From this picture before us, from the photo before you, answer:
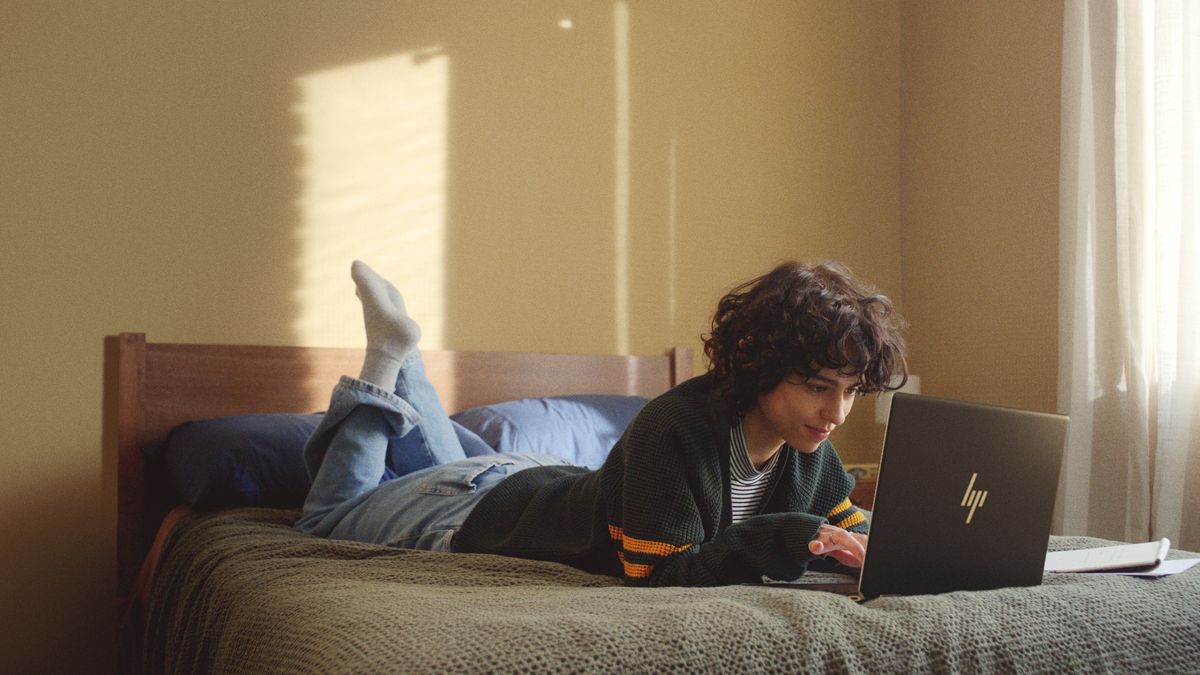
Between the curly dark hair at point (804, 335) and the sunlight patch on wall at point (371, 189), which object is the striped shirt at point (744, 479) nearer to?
the curly dark hair at point (804, 335)

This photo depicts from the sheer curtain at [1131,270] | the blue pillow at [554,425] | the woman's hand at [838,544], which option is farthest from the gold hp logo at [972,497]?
the sheer curtain at [1131,270]

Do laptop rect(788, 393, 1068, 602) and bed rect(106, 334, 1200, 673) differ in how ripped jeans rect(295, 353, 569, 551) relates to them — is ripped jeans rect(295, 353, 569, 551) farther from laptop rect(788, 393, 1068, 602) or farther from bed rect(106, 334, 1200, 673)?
laptop rect(788, 393, 1068, 602)

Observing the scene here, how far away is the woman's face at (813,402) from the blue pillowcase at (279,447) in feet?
3.16

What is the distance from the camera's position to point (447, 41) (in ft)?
9.73

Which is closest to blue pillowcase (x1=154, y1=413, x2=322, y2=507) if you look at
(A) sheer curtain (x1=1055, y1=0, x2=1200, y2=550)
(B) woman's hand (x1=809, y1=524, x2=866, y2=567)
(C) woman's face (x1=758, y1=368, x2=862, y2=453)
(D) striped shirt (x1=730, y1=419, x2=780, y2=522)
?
(D) striped shirt (x1=730, y1=419, x2=780, y2=522)

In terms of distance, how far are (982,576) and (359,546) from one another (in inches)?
36.3

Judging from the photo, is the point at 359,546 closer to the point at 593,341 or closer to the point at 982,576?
the point at 982,576

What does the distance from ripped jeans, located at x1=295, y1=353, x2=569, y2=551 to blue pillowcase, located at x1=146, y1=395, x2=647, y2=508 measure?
9 centimetres

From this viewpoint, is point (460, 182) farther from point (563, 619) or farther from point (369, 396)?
point (563, 619)

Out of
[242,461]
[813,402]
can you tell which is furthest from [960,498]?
[242,461]

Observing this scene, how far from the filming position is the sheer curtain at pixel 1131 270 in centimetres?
267

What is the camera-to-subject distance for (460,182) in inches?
117

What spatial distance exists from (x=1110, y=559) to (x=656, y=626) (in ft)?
2.50

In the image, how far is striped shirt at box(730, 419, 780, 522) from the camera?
4.71 feet
